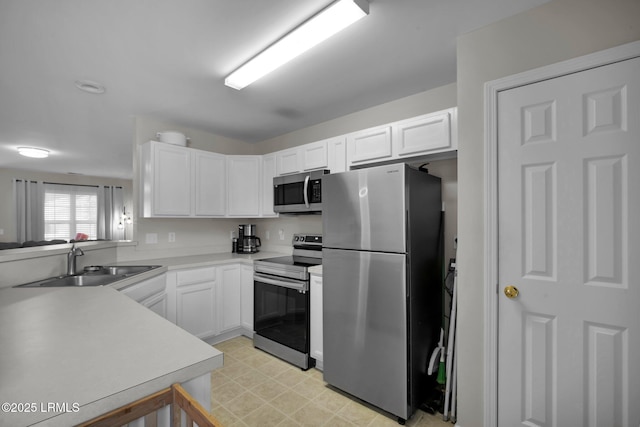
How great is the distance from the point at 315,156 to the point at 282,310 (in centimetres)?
152

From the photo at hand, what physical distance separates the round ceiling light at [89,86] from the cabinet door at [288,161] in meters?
1.69

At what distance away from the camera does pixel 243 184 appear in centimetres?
353

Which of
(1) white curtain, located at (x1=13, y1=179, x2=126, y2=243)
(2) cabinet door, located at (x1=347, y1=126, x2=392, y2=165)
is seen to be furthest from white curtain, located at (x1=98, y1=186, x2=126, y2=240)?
(2) cabinet door, located at (x1=347, y1=126, x2=392, y2=165)

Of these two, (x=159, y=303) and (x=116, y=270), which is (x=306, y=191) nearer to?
(x=159, y=303)

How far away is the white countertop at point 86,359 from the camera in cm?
64

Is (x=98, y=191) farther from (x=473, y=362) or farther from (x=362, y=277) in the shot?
(x=473, y=362)

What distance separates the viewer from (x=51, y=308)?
130 cm

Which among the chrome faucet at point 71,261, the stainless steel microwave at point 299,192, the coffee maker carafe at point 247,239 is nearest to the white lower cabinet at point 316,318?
the stainless steel microwave at point 299,192

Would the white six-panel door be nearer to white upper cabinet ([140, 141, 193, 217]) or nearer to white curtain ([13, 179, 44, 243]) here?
white upper cabinet ([140, 141, 193, 217])

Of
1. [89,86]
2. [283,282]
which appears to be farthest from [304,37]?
[89,86]

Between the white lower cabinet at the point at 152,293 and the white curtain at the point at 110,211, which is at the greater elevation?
the white curtain at the point at 110,211

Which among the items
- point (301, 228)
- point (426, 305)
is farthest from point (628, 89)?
point (301, 228)

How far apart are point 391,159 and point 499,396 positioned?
1.73 m

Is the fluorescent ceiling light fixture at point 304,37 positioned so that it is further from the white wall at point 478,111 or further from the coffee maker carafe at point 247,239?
the coffee maker carafe at point 247,239
